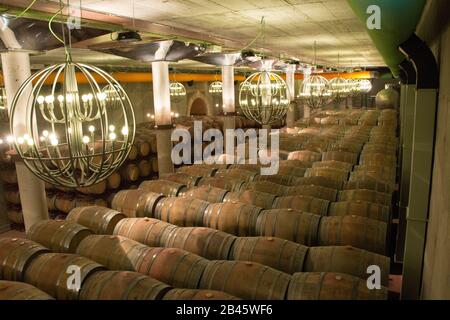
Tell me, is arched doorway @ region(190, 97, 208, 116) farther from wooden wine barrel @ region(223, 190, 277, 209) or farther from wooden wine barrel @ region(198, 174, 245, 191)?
wooden wine barrel @ region(223, 190, 277, 209)

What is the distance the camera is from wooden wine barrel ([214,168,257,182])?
6152 millimetres

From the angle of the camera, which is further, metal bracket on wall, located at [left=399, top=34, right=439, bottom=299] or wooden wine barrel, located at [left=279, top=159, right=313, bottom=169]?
wooden wine barrel, located at [left=279, top=159, right=313, bottom=169]

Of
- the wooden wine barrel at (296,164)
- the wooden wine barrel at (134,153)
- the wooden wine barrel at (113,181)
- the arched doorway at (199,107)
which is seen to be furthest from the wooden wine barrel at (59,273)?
the arched doorway at (199,107)

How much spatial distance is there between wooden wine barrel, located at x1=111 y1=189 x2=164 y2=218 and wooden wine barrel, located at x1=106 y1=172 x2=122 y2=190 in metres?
2.99

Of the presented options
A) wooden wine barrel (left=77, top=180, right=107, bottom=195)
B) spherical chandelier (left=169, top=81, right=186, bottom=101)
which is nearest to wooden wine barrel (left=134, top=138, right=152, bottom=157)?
wooden wine barrel (left=77, top=180, right=107, bottom=195)

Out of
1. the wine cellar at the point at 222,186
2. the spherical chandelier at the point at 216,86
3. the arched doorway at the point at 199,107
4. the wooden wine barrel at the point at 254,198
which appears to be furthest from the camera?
the arched doorway at the point at 199,107

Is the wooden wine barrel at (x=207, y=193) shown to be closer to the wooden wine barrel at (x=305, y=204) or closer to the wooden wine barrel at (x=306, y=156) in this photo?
the wooden wine barrel at (x=305, y=204)

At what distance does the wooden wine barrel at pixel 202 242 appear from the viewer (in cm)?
396

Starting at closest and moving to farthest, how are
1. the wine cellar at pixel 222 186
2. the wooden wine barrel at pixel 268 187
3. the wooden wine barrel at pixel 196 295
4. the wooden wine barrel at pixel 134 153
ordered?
1. the wine cellar at pixel 222 186
2. the wooden wine barrel at pixel 196 295
3. the wooden wine barrel at pixel 268 187
4. the wooden wine barrel at pixel 134 153

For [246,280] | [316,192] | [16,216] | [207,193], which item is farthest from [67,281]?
[16,216]

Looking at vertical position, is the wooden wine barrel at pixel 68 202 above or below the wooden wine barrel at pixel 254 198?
below

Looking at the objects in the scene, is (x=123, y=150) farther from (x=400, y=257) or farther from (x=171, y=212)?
(x=400, y=257)

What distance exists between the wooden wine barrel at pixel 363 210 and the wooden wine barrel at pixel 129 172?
5.88 metres
